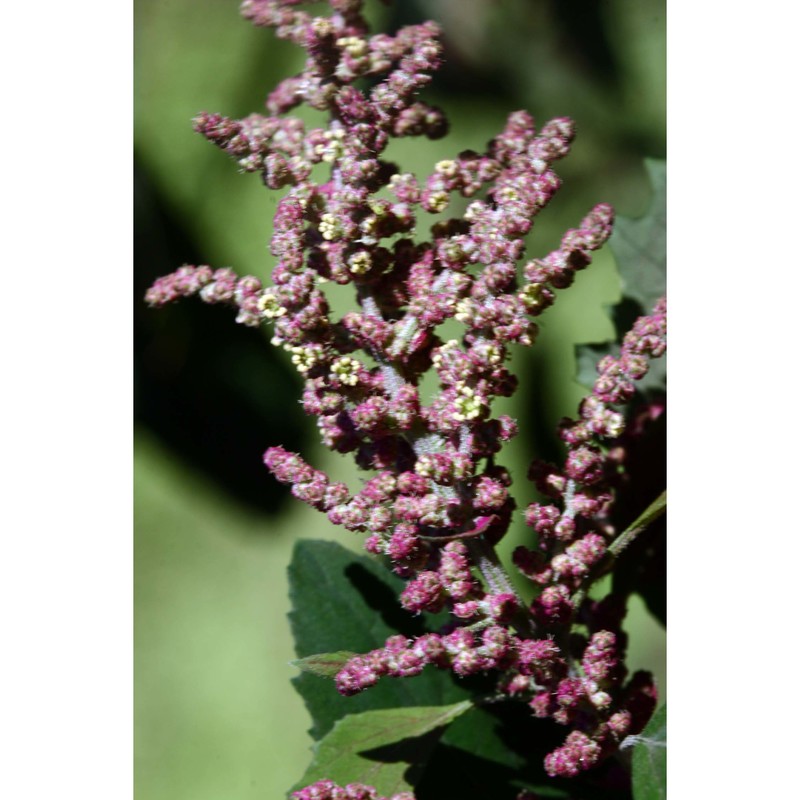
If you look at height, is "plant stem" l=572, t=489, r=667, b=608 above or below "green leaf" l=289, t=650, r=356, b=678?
above

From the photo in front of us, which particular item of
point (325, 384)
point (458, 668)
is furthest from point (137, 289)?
point (458, 668)

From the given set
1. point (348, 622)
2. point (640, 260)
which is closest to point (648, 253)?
point (640, 260)

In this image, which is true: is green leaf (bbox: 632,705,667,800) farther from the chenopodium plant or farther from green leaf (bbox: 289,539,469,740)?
green leaf (bbox: 289,539,469,740)

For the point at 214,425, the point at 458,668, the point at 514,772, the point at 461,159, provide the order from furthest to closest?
the point at 214,425 → the point at 514,772 → the point at 461,159 → the point at 458,668

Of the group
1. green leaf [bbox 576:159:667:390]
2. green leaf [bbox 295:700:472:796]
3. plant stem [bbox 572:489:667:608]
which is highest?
green leaf [bbox 576:159:667:390]

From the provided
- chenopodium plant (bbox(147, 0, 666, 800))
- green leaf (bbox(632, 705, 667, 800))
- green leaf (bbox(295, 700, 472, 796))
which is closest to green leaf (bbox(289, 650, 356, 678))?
chenopodium plant (bbox(147, 0, 666, 800))

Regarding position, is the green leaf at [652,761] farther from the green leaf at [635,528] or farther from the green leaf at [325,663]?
the green leaf at [325,663]
